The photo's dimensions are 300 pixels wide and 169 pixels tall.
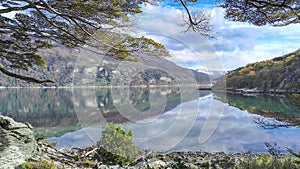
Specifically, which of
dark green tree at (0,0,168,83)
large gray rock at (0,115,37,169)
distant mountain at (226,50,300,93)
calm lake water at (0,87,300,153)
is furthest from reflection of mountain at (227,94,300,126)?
distant mountain at (226,50,300,93)

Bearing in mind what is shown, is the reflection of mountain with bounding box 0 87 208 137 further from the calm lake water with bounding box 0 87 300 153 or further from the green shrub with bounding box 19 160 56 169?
the green shrub with bounding box 19 160 56 169

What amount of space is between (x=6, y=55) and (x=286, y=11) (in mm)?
5772

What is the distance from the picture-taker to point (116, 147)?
782 cm

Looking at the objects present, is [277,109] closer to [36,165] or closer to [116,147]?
[116,147]

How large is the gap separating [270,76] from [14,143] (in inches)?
2243

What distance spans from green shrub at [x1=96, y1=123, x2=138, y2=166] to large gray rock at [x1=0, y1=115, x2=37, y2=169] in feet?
8.70

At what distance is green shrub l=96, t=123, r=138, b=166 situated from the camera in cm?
750

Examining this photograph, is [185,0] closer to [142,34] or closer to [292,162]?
[142,34]

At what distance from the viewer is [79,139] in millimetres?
15602

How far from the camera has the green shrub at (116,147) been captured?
750cm

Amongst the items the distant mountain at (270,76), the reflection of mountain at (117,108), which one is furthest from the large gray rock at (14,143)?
the distant mountain at (270,76)

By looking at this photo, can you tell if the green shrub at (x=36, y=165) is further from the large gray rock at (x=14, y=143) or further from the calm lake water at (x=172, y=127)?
the calm lake water at (x=172, y=127)

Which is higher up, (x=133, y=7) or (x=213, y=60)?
(x=133, y=7)

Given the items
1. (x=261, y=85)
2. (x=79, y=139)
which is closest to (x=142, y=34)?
(x=79, y=139)
